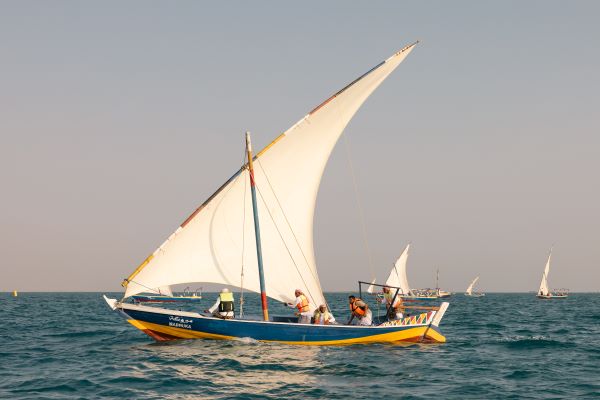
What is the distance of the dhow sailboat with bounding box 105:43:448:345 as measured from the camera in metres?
24.9

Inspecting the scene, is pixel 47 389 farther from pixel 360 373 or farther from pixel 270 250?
pixel 270 250

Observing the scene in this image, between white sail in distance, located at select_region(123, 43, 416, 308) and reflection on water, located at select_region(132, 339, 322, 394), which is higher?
white sail in distance, located at select_region(123, 43, 416, 308)

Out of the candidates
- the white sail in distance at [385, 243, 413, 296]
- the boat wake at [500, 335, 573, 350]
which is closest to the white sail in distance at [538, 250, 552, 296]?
the white sail in distance at [385, 243, 413, 296]

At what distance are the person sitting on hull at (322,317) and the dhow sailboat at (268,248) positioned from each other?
2.58 ft

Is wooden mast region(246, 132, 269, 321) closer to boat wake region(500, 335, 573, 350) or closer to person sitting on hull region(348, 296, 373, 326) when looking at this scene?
person sitting on hull region(348, 296, 373, 326)

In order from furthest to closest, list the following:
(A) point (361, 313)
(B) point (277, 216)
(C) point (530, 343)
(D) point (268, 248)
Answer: (C) point (530, 343) → (B) point (277, 216) → (D) point (268, 248) → (A) point (361, 313)

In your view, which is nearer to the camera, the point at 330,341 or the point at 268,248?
the point at 330,341

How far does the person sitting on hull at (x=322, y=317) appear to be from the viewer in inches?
1008

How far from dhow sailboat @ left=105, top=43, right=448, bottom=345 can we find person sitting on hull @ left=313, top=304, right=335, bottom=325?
786 mm

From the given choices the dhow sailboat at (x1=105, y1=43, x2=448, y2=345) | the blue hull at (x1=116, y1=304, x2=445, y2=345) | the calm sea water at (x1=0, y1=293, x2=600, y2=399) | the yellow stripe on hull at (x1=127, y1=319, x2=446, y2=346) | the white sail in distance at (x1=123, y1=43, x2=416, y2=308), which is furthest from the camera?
the white sail in distance at (x1=123, y1=43, x2=416, y2=308)

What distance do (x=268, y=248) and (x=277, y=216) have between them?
1.46 m

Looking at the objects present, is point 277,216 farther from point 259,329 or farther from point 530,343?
point 530,343

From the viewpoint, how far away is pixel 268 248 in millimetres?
27078

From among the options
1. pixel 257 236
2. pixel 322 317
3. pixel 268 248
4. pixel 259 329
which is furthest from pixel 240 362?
pixel 268 248
